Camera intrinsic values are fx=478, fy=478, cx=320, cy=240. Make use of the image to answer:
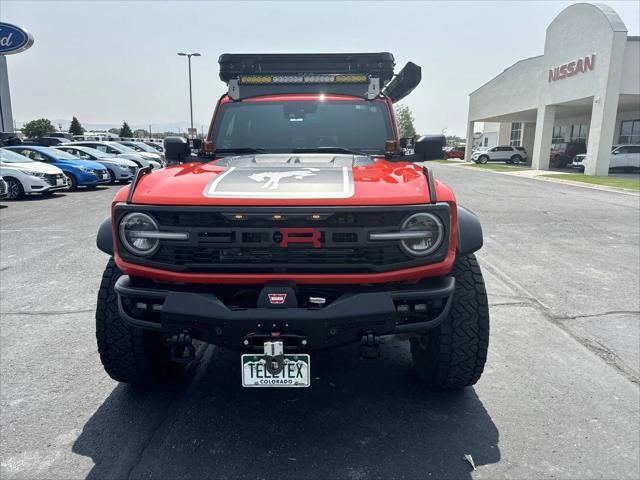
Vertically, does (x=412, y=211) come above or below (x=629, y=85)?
below

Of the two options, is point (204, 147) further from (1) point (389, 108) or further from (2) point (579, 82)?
(2) point (579, 82)

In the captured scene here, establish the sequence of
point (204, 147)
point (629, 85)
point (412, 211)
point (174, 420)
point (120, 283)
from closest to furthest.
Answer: point (412, 211) → point (120, 283) → point (174, 420) → point (204, 147) → point (629, 85)

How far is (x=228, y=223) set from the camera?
2.30 metres

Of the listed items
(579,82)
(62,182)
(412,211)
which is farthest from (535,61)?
(412,211)

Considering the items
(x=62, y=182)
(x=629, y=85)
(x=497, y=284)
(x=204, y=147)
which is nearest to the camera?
(x=204, y=147)

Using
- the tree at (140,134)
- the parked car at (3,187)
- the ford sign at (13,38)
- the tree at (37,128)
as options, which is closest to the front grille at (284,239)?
the parked car at (3,187)

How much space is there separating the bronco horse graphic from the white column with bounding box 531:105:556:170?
1188 inches

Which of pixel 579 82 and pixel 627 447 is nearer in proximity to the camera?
pixel 627 447

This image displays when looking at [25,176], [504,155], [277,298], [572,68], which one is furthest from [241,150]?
[504,155]

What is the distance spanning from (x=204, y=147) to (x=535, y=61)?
108 ft

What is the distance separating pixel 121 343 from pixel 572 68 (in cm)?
2864

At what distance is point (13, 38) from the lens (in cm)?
2178

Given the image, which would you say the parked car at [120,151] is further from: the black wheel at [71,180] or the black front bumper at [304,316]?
the black front bumper at [304,316]

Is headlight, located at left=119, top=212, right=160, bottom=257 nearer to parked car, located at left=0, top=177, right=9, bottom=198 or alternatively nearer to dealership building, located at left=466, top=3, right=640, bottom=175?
parked car, located at left=0, top=177, right=9, bottom=198
